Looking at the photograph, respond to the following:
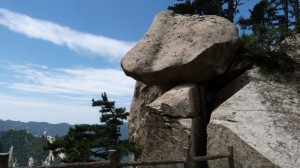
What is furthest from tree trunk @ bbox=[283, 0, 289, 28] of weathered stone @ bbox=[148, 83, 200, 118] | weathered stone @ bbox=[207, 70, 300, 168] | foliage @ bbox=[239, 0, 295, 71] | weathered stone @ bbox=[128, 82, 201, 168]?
weathered stone @ bbox=[128, 82, 201, 168]

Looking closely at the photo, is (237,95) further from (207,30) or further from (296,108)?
(207,30)

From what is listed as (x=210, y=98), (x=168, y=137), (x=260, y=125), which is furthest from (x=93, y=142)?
(x=260, y=125)

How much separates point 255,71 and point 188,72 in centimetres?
306

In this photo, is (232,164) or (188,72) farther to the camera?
(188,72)

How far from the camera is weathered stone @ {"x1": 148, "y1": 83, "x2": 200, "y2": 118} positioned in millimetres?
14695

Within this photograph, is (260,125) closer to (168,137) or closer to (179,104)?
(179,104)

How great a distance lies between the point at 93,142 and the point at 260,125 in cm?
777

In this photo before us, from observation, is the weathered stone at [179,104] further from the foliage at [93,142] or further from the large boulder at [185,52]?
the foliage at [93,142]

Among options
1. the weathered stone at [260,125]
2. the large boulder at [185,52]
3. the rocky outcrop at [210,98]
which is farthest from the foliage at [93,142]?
the weathered stone at [260,125]

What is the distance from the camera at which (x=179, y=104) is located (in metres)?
14.8

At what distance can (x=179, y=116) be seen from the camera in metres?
14.7

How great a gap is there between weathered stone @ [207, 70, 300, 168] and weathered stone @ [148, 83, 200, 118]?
1.55 metres

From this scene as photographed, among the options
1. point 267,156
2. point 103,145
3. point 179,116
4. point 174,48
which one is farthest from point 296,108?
point 103,145

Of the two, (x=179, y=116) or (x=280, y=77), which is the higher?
(x=280, y=77)
